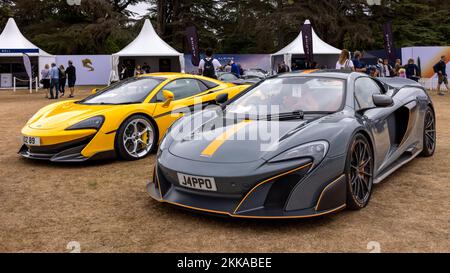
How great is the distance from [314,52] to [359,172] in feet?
74.1

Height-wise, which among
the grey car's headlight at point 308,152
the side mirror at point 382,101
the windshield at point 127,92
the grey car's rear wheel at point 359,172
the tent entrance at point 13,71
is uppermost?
the tent entrance at point 13,71

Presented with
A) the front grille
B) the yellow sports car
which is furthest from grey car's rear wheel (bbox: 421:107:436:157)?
the front grille

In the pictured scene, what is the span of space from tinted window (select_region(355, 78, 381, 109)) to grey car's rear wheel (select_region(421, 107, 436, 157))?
124 cm

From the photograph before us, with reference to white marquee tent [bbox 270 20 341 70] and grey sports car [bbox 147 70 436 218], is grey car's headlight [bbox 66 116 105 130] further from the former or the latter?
white marquee tent [bbox 270 20 341 70]

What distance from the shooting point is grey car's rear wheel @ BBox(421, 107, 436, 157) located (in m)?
5.71

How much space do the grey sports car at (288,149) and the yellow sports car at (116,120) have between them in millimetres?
1573

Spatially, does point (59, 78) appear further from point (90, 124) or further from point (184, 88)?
point (90, 124)

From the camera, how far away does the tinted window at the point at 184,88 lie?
6.60m

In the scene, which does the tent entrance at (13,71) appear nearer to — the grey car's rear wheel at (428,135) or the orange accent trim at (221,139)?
the grey car's rear wheel at (428,135)

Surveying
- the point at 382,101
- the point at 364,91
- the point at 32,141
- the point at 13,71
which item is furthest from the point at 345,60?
the point at 13,71

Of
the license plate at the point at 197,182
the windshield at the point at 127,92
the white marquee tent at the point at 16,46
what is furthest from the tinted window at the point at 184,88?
the white marquee tent at the point at 16,46

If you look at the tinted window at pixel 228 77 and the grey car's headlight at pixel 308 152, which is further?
the tinted window at pixel 228 77
